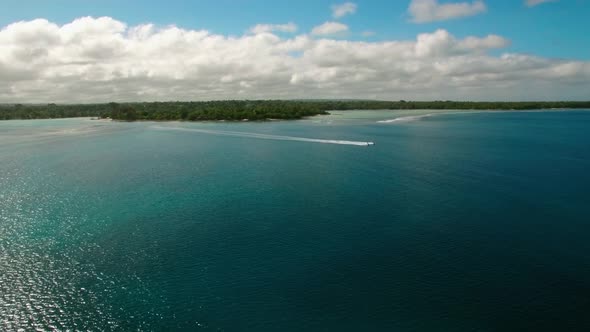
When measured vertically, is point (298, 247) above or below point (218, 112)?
below

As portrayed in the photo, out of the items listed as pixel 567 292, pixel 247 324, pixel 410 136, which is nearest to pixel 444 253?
pixel 567 292

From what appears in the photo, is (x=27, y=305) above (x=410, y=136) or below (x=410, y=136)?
below

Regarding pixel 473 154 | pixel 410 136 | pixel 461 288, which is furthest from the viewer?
pixel 410 136

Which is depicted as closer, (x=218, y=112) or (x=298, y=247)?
(x=298, y=247)

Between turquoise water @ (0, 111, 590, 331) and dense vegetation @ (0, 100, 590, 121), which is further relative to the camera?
dense vegetation @ (0, 100, 590, 121)

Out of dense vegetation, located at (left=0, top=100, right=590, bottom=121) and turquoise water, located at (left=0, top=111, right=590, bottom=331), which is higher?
dense vegetation, located at (left=0, top=100, right=590, bottom=121)

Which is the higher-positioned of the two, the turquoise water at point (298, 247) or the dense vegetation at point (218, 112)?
the dense vegetation at point (218, 112)

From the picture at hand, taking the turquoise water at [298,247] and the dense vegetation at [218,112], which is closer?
the turquoise water at [298,247]

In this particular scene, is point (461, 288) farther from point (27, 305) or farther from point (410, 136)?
point (410, 136)
